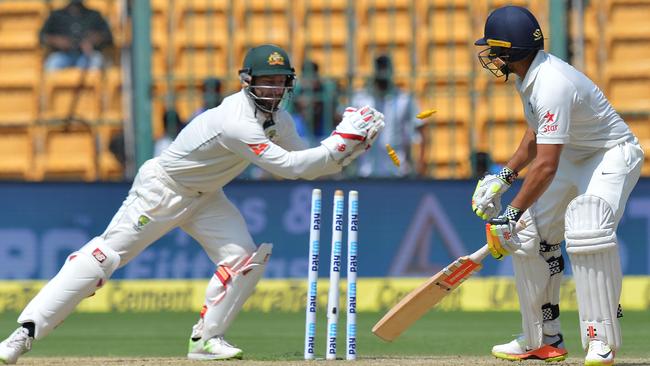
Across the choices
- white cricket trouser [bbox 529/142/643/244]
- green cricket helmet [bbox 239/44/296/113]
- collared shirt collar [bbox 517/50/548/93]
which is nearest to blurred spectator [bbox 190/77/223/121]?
green cricket helmet [bbox 239/44/296/113]

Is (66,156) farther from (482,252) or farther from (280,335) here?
(482,252)

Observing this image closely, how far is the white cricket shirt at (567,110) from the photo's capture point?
607 cm

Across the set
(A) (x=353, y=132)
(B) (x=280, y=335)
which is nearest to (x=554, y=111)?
(A) (x=353, y=132)

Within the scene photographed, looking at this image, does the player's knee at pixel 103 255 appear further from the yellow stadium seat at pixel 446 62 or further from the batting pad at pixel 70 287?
the yellow stadium seat at pixel 446 62

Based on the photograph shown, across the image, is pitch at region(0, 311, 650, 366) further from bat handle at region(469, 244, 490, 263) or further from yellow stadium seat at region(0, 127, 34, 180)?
yellow stadium seat at region(0, 127, 34, 180)

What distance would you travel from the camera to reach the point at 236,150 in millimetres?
6820

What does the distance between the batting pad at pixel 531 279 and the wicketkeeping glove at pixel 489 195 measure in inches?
8.2

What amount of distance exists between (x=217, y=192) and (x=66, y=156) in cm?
520

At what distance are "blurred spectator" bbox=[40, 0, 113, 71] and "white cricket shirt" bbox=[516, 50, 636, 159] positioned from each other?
6.19m

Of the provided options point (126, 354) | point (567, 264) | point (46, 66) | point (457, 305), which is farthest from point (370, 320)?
point (46, 66)

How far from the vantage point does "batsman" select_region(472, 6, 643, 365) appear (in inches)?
239

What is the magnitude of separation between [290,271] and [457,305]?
1304mm

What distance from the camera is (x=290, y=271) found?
10852 millimetres

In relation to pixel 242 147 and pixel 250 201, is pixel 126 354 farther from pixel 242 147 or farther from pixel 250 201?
pixel 250 201
